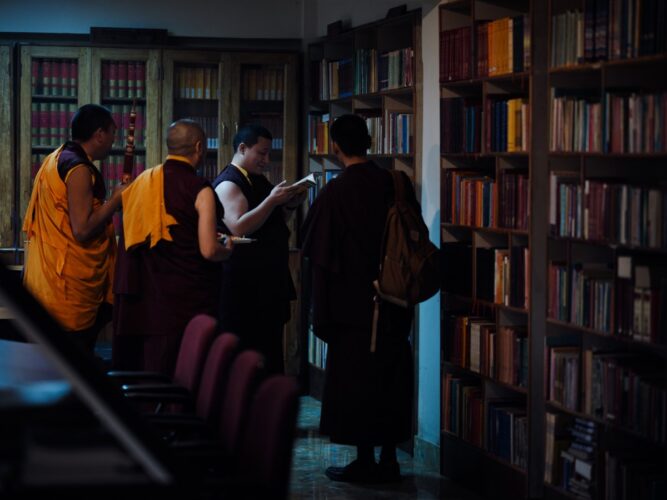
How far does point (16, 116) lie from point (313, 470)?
3413 millimetres

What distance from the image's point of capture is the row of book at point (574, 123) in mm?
4543

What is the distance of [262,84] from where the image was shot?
26.7 ft

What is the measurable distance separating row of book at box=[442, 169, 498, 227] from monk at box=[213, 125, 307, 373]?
2.87ft

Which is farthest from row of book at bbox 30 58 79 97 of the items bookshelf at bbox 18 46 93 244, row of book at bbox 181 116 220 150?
row of book at bbox 181 116 220 150

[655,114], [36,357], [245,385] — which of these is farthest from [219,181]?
[245,385]

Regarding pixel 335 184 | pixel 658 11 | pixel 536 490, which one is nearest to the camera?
pixel 658 11

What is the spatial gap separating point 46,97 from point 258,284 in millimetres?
2477

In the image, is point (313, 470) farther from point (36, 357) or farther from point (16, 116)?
point (16, 116)

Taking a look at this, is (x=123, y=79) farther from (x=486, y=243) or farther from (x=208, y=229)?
(x=486, y=243)

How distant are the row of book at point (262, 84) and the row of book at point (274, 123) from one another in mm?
106

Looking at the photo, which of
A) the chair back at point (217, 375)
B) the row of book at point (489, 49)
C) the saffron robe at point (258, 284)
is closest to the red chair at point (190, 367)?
the chair back at point (217, 375)

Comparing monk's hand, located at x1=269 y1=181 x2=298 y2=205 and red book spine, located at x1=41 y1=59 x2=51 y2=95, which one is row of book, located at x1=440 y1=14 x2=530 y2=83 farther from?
red book spine, located at x1=41 y1=59 x2=51 y2=95

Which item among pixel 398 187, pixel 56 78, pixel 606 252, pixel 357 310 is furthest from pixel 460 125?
pixel 56 78

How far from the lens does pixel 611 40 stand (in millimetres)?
4438
